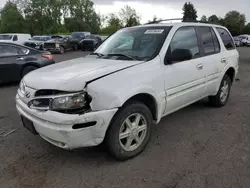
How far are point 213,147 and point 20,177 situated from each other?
8.27 feet

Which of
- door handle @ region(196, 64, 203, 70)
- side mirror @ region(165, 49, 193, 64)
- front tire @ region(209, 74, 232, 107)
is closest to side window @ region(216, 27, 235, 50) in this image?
front tire @ region(209, 74, 232, 107)

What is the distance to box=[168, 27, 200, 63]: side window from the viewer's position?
3.51 meters

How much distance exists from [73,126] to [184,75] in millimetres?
1939

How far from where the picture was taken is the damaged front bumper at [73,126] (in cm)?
265

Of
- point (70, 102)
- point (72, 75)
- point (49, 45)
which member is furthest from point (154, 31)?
point (49, 45)

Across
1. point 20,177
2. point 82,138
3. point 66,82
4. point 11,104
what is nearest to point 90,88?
point 66,82

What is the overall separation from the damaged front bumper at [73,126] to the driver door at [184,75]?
3.73ft

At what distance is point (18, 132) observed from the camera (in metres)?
4.08

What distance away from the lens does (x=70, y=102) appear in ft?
8.74

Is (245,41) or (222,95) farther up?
(222,95)

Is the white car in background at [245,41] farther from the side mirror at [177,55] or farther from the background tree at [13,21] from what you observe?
the background tree at [13,21]

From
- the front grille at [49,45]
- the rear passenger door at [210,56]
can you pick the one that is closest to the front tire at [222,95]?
the rear passenger door at [210,56]

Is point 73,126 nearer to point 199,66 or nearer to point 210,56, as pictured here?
point 199,66

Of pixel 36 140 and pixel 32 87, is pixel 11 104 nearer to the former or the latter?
pixel 36 140
